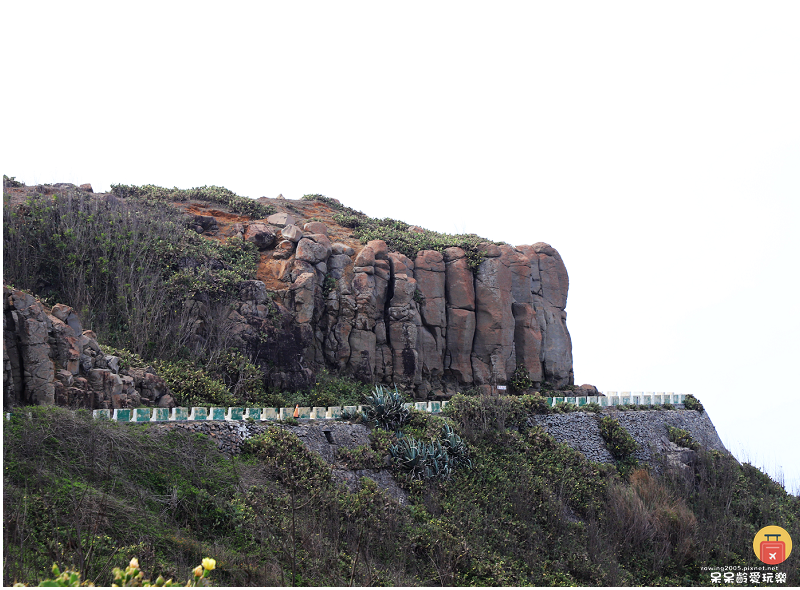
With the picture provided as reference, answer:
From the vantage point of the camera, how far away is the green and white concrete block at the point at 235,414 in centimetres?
1864

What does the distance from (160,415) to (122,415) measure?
40.8 inches

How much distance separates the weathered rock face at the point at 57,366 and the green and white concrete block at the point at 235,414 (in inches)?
108

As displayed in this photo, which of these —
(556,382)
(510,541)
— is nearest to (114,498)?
(510,541)

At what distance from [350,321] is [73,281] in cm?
1246

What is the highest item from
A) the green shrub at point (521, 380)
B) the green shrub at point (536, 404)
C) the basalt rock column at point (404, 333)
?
the basalt rock column at point (404, 333)

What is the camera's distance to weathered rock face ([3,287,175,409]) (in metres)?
16.5

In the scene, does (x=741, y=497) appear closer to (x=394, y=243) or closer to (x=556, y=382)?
(x=556, y=382)

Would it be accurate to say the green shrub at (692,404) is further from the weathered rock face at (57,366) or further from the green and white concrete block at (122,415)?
the green and white concrete block at (122,415)

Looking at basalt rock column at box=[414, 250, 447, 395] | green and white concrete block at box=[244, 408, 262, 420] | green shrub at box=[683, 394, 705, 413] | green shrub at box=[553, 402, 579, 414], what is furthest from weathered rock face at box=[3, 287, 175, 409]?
green shrub at box=[683, 394, 705, 413]

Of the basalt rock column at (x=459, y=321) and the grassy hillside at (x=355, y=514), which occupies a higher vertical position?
the basalt rock column at (x=459, y=321)

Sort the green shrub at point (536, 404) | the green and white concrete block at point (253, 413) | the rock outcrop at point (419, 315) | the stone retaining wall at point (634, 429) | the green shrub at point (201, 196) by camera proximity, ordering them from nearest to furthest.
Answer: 1. the green and white concrete block at point (253, 413)
2. the stone retaining wall at point (634, 429)
3. the green shrub at point (536, 404)
4. the rock outcrop at point (419, 315)
5. the green shrub at point (201, 196)

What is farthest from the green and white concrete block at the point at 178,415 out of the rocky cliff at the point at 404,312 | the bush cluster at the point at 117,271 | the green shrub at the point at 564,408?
the green shrub at the point at 564,408

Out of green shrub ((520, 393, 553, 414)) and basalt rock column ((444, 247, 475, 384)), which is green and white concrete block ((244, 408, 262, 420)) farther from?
basalt rock column ((444, 247, 475, 384))

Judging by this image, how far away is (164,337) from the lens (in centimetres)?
2525
